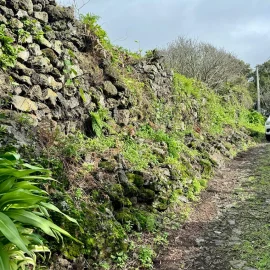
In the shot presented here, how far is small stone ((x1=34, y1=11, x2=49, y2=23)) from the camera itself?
222 inches

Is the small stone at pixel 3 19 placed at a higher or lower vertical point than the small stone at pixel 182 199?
higher

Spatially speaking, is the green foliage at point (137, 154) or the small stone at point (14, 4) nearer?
the small stone at point (14, 4)

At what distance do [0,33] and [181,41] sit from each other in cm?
1384

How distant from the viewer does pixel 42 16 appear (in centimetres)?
577

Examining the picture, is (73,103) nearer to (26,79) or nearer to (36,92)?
(36,92)

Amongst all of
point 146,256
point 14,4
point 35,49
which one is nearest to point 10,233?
point 146,256

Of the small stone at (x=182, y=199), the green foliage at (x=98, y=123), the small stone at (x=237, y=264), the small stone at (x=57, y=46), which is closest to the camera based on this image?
the small stone at (x=237, y=264)

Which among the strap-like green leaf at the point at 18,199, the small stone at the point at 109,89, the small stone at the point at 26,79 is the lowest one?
the strap-like green leaf at the point at 18,199

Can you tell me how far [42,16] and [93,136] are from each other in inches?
92.0

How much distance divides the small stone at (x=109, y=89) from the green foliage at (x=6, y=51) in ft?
8.09

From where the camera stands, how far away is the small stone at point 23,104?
4695 millimetres

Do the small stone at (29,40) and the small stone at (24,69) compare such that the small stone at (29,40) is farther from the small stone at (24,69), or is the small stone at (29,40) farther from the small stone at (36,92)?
the small stone at (36,92)

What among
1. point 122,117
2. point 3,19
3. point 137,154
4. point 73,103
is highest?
point 3,19

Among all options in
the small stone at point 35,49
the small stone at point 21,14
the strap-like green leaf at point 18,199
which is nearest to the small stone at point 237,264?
the strap-like green leaf at point 18,199
